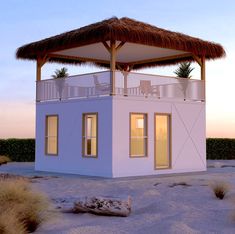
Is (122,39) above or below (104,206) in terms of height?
above

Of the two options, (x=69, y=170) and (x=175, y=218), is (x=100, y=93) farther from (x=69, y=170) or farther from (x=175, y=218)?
(x=175, y=218)

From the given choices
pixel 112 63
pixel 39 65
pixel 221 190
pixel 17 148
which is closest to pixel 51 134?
pixel 39 65

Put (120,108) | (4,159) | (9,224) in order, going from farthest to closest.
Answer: (4,159), (120,108), (9,224)

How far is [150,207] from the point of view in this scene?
10.4 meters

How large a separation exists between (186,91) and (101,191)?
23.7 ft

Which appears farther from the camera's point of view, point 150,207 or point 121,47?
point 121,47

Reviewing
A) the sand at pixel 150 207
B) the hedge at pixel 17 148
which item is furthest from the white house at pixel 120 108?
the hedge at pixel 17 148

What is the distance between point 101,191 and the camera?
1326 centimetres

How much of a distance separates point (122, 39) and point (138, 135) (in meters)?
3.85

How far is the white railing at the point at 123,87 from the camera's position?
17156mm

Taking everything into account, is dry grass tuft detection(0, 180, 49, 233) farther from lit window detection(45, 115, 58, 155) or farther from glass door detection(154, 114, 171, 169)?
lit window detection(45, 115, 58, 155)

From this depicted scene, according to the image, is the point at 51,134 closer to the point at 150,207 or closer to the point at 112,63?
the point at 112,63

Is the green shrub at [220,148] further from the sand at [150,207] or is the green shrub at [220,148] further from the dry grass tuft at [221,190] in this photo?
the dry grass tuft at [221,190]

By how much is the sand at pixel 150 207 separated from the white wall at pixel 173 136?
782 millimetres
